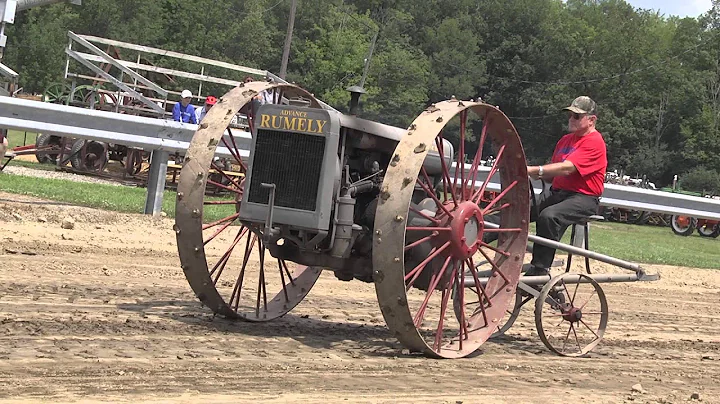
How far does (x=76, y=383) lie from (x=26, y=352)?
670 millimetres

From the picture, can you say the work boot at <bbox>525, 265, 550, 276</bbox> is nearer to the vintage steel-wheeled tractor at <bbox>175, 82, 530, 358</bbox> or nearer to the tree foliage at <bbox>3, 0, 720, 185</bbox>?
the vintage steel-wheeled tractor at <bbox>175, 82, 530, 358</bbox>

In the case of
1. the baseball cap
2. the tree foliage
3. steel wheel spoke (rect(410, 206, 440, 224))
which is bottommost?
steel wheel spoke (rect(410, 206, 440, 224))

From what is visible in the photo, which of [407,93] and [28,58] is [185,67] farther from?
[407,93]

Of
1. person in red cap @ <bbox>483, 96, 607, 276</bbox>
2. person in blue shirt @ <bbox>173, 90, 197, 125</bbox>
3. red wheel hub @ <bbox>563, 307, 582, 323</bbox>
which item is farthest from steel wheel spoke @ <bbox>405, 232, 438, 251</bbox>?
person in blue shirt @ <bbox>173, 90, 197, 125</bbox>

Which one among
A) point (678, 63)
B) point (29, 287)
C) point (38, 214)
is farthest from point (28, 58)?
point (678, 63)

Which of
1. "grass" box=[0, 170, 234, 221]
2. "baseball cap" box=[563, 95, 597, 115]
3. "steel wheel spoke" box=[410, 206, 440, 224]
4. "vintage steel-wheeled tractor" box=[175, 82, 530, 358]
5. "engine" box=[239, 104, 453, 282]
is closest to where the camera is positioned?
"vintage steel-wheeled tractor" box=[175, 82, 530, 358]

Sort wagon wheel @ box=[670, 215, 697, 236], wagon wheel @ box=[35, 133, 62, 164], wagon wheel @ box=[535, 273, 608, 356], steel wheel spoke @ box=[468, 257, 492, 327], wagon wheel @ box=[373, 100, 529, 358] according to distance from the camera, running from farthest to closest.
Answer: wagon wheel @ box=[670, 215, 697, 236] → wagon wheel @ box=[35, 133, 62, 164] → wagon wheel @ box=[535, 273, 608, 356] → steel wheel spoke @ box=[468, 257, 492, 327] → wagon wheel @ box=[373, 100, 529, 358]

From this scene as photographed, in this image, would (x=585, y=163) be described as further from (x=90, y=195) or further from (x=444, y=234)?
(x=90, y=195)

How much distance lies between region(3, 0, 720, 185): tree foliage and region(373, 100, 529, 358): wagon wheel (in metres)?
41.3

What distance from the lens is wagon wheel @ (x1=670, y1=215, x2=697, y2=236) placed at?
94.5 ft

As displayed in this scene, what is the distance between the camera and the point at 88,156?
21359 mm

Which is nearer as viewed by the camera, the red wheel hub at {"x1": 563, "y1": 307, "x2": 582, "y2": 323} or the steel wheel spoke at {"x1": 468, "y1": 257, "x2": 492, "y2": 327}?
the steel wheel spoke at {"x1": 468, "y1": 257, "x2": 492, "y2": 327}

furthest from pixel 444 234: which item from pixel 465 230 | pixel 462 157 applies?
pixel 462 157

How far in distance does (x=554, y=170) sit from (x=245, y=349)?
10.4 feet
